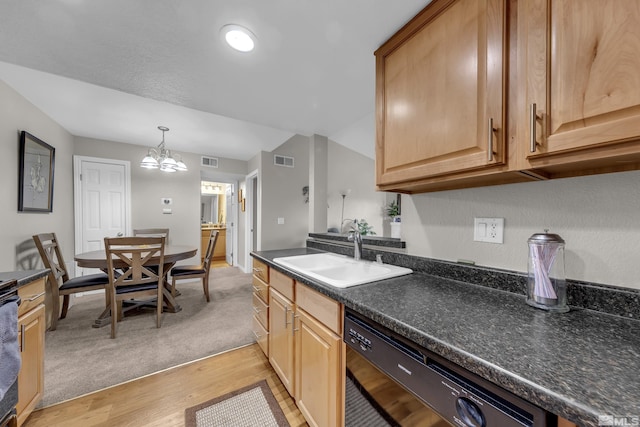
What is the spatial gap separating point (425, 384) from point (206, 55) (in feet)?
6.31

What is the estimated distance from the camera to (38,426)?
1337mm

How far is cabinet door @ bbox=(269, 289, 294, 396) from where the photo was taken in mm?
1408

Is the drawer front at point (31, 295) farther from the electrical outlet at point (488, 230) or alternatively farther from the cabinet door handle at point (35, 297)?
the electrical outlet at point (488, 230)

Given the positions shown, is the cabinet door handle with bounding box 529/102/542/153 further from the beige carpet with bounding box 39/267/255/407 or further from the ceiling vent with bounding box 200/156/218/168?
the ceiling vent with bounding box 200/156/218/168

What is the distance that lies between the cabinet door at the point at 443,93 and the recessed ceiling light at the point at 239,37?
0.73 meters

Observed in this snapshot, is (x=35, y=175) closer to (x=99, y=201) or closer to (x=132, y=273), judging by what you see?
(x=99, y=201)

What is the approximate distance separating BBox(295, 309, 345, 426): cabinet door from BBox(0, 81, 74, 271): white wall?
2671 millimetres

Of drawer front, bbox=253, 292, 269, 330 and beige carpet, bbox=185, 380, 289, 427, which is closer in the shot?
beige carpet, bbox=185, 380, 289, 427

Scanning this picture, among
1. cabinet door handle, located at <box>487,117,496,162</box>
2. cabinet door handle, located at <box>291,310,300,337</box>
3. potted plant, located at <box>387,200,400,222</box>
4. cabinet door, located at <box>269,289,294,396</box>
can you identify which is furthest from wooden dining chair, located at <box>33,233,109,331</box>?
potted plant, located at <box>387,200,400,222</box>

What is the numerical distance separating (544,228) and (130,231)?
4861 millimetres

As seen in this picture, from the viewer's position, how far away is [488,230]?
1.12 metres

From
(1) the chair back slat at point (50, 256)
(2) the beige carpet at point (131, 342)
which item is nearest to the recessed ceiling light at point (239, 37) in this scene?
(2) the beige carpet at point (131, 342)

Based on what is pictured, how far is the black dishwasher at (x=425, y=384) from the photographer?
0.51 m

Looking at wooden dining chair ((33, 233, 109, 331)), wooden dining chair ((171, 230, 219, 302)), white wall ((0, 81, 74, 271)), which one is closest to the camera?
white wall ((0, 81, 74, 271))
